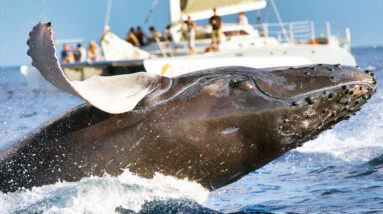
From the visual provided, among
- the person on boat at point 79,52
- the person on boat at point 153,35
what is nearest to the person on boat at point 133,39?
the person on boat at point 153,35

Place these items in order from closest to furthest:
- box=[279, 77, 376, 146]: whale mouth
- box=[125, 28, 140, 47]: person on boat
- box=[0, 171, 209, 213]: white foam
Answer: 1. box=[0, 171, 209, 213]: white foam
2. box=[279, 77, 376, 146]: whale mouth
3. box=[125, 28, 140, 47]: person on boat

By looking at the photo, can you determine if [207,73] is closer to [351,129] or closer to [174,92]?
[174,92]

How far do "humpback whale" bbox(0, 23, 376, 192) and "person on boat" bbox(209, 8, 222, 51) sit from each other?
30513mm

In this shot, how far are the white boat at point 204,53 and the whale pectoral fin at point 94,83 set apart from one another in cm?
2784

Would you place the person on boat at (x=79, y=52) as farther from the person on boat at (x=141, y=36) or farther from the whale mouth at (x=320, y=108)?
the whale mouth at (x=320, y=108)

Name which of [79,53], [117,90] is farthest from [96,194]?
[79,53]

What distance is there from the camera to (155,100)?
302 inches

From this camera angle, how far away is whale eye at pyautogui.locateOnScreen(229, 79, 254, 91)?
784 cm

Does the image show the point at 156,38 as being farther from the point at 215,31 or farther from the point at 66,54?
the point at 66,54

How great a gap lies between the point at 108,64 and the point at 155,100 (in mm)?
32763

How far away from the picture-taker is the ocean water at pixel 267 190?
753cm

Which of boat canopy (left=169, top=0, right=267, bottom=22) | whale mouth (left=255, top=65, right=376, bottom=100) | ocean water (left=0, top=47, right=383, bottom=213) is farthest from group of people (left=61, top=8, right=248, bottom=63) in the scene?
whale mouth (left=255, top=65, right=376, bottom=100)

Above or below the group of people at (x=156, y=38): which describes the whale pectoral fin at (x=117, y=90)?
below

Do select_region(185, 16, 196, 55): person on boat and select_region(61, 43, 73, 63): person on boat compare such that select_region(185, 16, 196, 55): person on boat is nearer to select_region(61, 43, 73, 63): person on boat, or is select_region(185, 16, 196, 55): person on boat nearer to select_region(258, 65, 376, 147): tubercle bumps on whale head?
select_region(61, 43, 73, 63): person on boat
